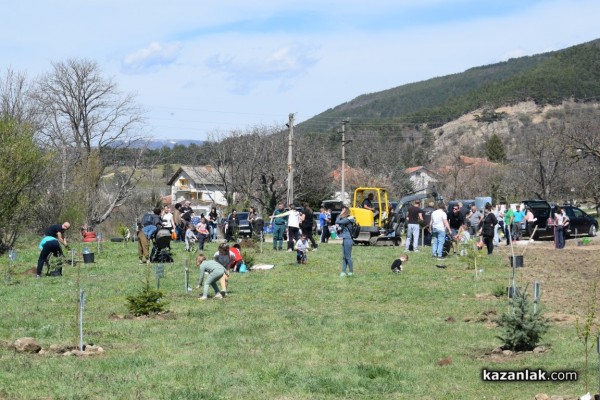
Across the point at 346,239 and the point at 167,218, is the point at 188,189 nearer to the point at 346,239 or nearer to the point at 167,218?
the point at 167,218

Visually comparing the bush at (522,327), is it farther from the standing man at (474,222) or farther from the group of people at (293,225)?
the standing man at (474,222)

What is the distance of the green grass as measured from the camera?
378 inches

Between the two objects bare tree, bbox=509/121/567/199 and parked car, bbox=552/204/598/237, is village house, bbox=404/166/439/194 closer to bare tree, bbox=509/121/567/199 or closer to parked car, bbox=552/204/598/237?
bare tree, bbox=509/121/567/199

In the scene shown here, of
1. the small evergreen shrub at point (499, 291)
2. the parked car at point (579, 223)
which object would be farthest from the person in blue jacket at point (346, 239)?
the parked car at point (579, 223)

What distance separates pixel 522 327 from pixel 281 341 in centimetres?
346

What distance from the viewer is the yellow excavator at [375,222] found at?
A: 3412 centimetres

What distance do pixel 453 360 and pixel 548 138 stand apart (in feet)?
200

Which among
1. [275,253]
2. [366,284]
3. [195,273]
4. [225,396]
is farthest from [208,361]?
[275,253]

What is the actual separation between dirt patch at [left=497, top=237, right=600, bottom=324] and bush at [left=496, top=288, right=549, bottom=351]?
251 centimetres

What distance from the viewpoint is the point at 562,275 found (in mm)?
20953

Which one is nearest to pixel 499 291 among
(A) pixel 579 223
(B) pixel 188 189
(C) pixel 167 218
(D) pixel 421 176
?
(C) pixel 167 218

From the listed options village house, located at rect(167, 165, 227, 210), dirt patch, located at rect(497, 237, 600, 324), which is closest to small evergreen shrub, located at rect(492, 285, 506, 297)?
dirt patch, located at rect(497, 237, 600, 324)

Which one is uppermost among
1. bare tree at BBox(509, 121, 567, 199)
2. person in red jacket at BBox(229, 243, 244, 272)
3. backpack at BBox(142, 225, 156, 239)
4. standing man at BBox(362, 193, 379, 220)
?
bare tree at BBox(509, 121, 567, 199)

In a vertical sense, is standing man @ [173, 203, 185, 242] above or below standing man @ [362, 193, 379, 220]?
below
